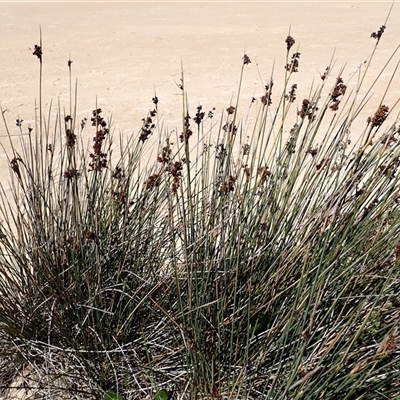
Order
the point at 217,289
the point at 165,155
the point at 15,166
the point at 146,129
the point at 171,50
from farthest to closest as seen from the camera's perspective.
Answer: the point at 171,50 → the point at 146,129 → the point at 165,155 → the point at 15,166 → the point at 217,289

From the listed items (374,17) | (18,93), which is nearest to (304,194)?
(18,93)

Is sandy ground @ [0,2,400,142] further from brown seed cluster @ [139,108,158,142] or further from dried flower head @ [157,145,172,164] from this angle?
dried flower head @ [157,145,172,164]

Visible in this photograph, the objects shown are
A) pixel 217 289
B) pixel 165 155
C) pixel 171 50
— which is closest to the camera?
pixel 217 289

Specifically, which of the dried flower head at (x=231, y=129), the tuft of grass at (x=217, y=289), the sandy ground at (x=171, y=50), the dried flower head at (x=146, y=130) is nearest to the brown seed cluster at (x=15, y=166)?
the tuft of grass at (x=217, y=289)

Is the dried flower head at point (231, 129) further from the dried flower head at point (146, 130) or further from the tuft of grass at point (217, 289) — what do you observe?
the dried flower head at point (146, 130)

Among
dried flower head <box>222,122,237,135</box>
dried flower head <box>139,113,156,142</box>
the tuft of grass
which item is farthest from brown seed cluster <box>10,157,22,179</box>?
dried flower head <box>222,122,237,135</box>

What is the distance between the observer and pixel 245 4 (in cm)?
1145

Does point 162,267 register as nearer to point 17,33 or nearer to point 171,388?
point 171,388

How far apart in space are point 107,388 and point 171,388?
190mm

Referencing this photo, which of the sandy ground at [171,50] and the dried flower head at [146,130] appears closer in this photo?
the dried flower head at [146,130]

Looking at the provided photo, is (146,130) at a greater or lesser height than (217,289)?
greater

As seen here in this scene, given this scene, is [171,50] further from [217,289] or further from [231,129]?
[217,289]

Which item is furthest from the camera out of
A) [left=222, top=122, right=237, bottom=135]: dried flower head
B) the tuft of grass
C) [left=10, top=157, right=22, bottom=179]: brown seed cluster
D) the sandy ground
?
the sandy ground

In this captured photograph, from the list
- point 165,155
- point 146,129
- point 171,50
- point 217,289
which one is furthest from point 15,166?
point 171,50
